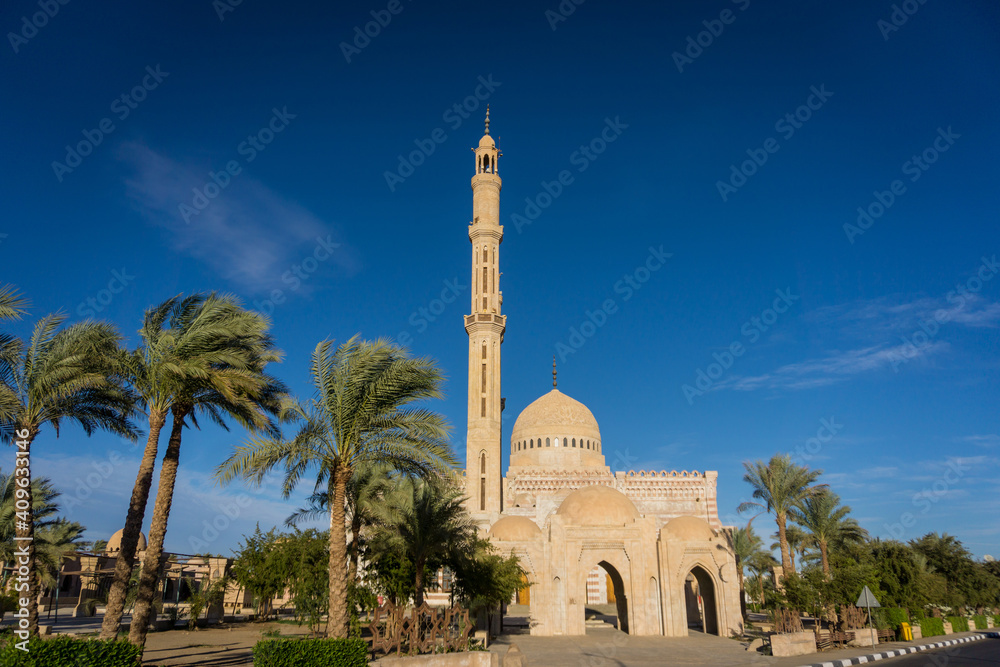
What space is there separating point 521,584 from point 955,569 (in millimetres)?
28095

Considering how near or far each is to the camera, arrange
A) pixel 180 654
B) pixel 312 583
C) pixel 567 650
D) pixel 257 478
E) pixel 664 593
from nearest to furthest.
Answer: pixel 257 478 → pixel 180 654 → pixel 567 650 → pixel 312 583 → pixel 664 593

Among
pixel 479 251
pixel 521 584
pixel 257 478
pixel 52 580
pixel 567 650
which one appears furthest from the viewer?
pixel 479 251

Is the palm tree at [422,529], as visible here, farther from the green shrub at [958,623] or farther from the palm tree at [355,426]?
the green shrub at [958,623]

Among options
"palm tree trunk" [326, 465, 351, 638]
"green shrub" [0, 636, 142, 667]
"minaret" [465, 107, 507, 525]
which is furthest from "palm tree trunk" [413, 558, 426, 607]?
A: "minaret" [465, 107, 507, 525]

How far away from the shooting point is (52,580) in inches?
1160

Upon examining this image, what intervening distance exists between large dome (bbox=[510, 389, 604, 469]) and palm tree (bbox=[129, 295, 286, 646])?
31317 millimetres

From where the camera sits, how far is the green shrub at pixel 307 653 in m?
10.9

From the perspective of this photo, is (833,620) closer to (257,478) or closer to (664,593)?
(664,593)

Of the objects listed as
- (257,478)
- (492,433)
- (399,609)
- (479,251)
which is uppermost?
(479,251)

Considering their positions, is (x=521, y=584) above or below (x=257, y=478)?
below

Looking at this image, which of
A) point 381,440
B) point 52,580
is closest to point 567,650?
point 381,440

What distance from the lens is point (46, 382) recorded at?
12547 mm

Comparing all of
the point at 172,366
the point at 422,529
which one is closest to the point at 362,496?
the point at 422,529

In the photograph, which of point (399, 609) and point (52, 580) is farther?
point (52, 580)
